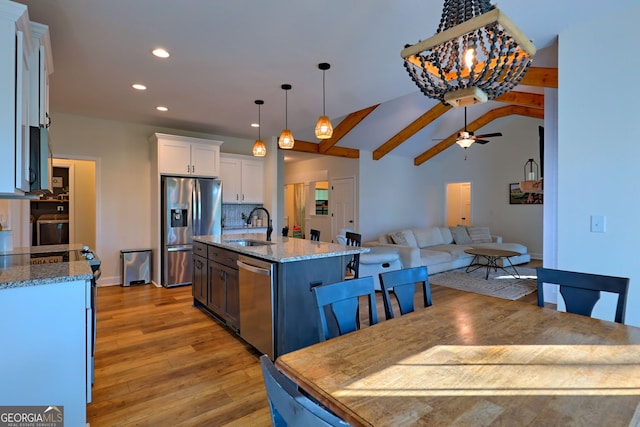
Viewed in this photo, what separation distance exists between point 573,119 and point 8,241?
188 inches

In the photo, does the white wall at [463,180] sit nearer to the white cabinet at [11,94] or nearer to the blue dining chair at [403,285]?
the blue dining chair at [403,285]

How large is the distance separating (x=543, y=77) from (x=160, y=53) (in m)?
3.93

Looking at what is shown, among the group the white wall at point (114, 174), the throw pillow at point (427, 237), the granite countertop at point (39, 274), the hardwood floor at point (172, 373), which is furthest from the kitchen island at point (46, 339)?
the throw pillow at point (427, 237)

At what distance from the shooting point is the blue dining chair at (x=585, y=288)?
5.45 ft

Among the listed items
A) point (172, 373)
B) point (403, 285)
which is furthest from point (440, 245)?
point (172, 373)

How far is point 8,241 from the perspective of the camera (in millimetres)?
2793

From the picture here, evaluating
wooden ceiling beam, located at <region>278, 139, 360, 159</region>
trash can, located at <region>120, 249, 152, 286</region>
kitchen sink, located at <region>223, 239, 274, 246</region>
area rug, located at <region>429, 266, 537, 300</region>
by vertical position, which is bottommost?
area rug, located at <region>429, 266, 537, 300</region>

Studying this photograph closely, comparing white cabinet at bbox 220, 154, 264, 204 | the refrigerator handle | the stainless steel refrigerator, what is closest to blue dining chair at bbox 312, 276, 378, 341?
the stainless steel refrigerator

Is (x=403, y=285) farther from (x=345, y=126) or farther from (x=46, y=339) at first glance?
(x=345, y=126)

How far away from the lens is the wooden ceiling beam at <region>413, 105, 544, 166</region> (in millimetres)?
7341

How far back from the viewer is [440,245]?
24.5 feet

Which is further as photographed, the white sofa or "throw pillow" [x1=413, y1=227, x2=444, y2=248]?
"throw pillow" [x1=413, y1=227, x2=444, y2=248]

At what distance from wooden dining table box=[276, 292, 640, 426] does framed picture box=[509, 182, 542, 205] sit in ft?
25.1

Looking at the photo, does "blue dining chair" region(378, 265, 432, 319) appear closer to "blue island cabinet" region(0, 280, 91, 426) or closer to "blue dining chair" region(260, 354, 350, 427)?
"blue dining chair" region(260, 354, 350, 427)
